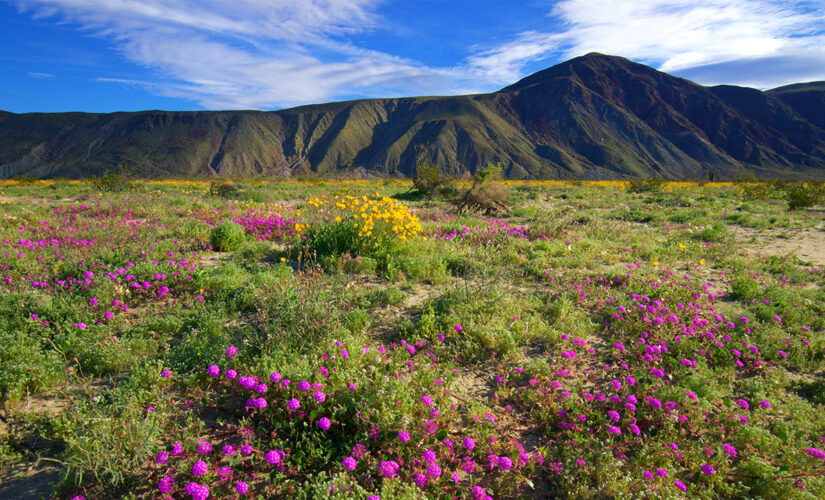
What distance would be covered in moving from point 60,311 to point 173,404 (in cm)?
218

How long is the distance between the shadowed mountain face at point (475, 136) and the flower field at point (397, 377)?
362 feet

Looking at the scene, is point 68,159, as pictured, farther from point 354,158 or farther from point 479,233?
point 479,233

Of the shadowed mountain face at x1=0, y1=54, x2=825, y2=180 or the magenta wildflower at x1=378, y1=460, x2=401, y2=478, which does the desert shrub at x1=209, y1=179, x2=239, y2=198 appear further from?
the shadowed mountain face at x1=0, y1=54, x2=825, y2=180

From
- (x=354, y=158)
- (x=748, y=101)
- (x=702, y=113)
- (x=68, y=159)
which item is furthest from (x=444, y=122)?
(x=748, y=101)

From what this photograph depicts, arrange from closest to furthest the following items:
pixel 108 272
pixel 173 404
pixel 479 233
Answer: pixel 173 404
pixel 108 272
pixel 479 233

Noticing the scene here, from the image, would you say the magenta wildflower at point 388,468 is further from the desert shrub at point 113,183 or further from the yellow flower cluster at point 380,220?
the desert shrub at point 113,183

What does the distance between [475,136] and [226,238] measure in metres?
123

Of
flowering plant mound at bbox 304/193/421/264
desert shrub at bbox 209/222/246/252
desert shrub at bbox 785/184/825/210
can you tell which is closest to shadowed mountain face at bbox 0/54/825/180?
desert shrub at bbox 785/184/825/210

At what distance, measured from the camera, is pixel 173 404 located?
9.34ft

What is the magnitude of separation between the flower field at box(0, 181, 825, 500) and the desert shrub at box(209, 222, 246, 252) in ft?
2.30

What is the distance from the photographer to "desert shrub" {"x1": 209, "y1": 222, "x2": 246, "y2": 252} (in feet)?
22.5

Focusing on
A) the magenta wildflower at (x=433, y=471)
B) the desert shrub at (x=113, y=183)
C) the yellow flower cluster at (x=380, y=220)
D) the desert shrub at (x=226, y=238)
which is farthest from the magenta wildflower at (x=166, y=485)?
the desert shrub at (x=113, y=183)

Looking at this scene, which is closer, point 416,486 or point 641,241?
point 416,486

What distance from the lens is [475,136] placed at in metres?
122
